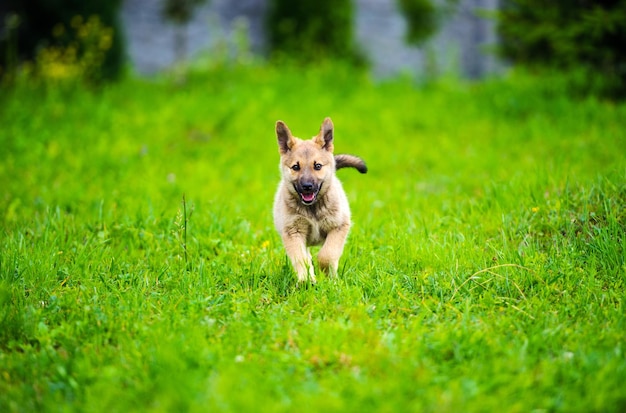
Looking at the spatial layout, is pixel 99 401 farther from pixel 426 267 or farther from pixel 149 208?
pixel 149 208

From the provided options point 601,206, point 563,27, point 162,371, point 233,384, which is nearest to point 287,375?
point 233,384

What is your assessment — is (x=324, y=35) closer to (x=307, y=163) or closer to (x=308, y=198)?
(x=307, y=163)

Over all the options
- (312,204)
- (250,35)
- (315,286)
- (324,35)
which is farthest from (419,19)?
(315,286)

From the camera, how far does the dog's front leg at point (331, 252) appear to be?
4.48 m

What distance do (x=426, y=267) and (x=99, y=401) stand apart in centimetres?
247

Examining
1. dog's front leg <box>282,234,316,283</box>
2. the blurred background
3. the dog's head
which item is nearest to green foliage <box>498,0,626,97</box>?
the blurred background

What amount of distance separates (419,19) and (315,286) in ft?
37.9

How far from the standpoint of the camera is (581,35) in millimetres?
9984

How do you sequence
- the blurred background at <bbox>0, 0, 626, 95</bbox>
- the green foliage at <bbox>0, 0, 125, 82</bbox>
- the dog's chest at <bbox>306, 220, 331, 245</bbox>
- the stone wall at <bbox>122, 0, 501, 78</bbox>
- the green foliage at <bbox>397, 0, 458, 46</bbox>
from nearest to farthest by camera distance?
the dog's chest at <bbox>306, 220, 331, 245</bbox> → the blurred background at <bbox>0, 0, 626, 95</bbox> → the green foliage at <bbox>0, 0, 125, 82</bbox> → the stone wall at <bbox>122, 0, 501, 78</bbox> → the green foliage at <bbox>397, 0, 458, 46</bbox>

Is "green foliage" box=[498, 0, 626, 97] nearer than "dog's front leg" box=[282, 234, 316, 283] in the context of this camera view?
No

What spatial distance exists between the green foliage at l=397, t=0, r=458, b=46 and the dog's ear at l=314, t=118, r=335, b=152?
32.5 ft

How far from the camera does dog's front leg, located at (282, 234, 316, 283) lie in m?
4.30

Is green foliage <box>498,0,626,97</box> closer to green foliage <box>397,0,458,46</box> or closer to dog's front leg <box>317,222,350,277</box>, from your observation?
green foliage <box>397,0,458,46</box>

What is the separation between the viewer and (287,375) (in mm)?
3197
